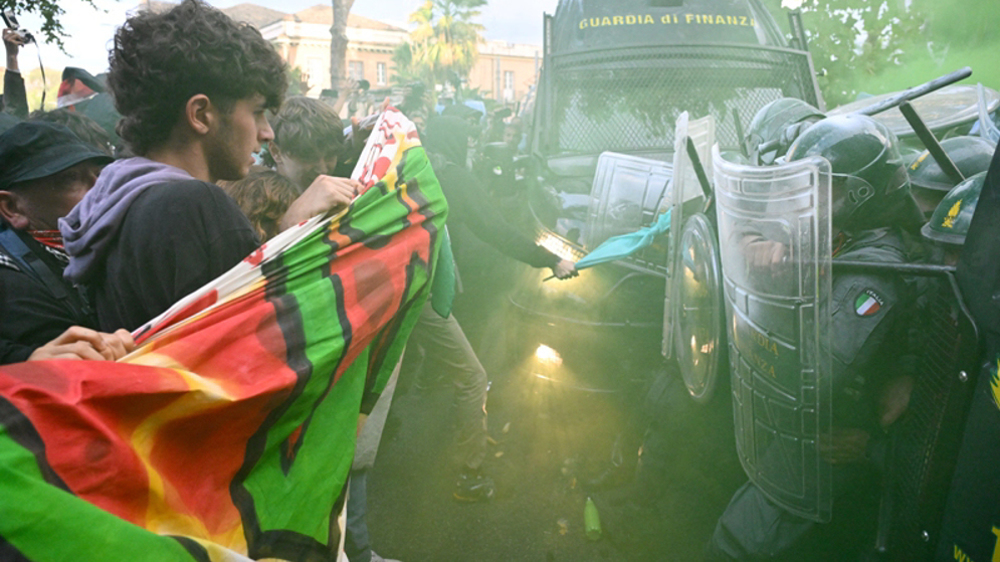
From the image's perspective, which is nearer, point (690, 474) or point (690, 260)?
point (690, 260)

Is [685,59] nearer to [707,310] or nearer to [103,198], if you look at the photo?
[707,310]

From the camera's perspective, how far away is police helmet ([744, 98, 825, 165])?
343 cm

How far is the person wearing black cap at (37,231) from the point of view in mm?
1515

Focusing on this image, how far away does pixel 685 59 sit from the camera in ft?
15.3

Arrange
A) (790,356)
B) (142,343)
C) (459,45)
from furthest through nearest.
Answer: (459,45), (790,356), (142,343)

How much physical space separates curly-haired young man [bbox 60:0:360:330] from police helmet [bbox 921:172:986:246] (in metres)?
2.04

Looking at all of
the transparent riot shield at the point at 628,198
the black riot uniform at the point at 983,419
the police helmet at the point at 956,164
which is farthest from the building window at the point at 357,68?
the black riot uniform at the point at 983,419

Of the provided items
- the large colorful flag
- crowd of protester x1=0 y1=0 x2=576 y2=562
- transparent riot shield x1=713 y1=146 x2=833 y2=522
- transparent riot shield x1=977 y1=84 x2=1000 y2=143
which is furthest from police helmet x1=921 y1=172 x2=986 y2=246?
crowd of protester x1=0 y1=0 x2=576 y2=562

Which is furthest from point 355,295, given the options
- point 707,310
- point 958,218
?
point 958,218

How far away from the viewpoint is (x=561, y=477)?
3.72 m

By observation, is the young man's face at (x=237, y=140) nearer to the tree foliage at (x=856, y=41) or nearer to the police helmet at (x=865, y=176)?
the police helmet at (x=865, y=176)

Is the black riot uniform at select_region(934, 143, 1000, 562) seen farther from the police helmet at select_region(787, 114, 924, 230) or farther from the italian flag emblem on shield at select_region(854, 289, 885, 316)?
the police helmet at select_region(787, 114, 924, 230)

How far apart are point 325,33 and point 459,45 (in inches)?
474

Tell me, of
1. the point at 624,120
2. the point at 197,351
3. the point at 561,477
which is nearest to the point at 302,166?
the point at 197,351
